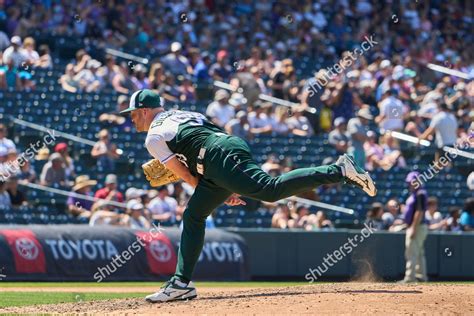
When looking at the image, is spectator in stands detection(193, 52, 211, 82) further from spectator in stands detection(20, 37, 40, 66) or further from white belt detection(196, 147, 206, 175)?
white belt detection(196, 147, 206, 175)

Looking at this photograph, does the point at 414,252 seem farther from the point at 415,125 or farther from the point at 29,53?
the point at 29,53

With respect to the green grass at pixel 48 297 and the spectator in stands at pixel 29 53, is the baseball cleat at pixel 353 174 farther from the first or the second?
the spectator in stands at pixel 29 53

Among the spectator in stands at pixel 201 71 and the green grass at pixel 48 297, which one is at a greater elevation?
the spectator in stands at pixel 201 71

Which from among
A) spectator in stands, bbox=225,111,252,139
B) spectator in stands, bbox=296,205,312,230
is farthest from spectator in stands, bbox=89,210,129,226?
spectator in stands, bbox=225,111,252,139

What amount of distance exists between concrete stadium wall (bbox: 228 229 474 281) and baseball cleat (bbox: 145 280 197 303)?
8.97m

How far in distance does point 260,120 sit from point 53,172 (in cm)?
560

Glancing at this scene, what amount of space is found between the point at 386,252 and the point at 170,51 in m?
7.95

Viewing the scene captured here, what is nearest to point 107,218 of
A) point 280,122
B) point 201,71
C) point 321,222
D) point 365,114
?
point 321,222

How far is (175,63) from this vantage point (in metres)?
24.9

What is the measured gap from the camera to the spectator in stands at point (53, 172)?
19547 mm

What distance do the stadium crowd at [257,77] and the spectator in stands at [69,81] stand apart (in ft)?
0.07

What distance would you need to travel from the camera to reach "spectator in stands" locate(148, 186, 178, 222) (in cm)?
1931

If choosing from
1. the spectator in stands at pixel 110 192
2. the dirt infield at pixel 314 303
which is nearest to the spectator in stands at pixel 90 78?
the spectator in stands at pixel 110 192

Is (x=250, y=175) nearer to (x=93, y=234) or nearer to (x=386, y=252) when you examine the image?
(x=93, y=234)
